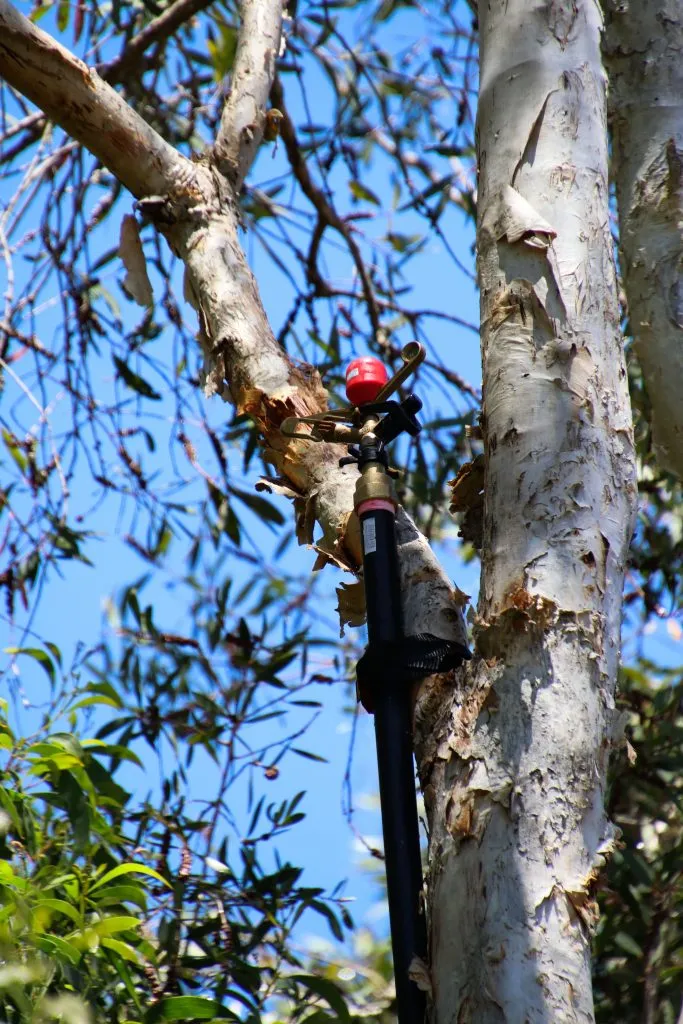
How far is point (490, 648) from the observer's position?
1.12 metres

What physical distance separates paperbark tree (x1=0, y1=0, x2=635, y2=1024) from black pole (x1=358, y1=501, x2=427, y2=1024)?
0.03m

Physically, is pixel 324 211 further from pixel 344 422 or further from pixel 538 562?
pixel 538 562

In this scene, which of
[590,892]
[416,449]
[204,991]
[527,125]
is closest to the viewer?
[590,892]

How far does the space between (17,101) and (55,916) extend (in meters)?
2.60

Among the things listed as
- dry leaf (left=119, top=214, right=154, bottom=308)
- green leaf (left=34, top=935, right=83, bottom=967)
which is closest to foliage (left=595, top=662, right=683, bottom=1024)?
green leaf (left=34, top=935, right=83, bottom=967)

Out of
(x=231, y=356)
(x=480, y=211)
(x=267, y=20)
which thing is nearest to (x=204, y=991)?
(x=231, y=356)

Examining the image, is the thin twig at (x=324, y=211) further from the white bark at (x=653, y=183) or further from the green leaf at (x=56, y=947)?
the green leaf at (x=56, y=947)

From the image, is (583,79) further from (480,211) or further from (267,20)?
(267,20)

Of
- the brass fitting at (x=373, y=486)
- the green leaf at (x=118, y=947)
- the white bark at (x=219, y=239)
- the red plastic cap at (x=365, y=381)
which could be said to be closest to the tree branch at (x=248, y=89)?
the white bark at (x=219, y=239)

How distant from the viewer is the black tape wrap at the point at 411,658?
123cm

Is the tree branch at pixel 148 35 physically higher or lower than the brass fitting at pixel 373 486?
higher

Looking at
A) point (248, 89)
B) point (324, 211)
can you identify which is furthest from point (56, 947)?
point (324, 211)

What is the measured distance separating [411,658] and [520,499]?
0.23m

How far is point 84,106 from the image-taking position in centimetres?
175
